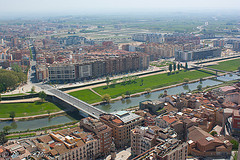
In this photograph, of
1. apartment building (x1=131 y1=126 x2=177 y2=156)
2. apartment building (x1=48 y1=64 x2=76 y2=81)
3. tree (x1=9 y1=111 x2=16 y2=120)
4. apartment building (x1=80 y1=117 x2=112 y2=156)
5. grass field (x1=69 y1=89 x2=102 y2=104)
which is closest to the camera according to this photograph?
apartment building (x1=131 y1=126 x2=177 y2=156)

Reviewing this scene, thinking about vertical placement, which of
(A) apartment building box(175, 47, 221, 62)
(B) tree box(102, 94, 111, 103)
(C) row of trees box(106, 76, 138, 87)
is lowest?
(B) tree box(102, 94, 111, 103)

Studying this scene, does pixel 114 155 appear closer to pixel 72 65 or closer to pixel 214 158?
pixel 214 158

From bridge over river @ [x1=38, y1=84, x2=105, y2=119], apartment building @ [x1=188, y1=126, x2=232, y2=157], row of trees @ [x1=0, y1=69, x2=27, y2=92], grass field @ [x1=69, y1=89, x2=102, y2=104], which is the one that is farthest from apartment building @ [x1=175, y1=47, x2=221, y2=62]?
apartment building @ [x1=188, y1=126, x2=232, y2=157]

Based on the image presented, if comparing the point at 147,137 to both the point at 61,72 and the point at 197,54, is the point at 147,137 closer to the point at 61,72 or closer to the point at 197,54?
the point at 61,72

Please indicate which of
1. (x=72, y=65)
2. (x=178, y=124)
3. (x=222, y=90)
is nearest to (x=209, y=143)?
(x=178, y=124)

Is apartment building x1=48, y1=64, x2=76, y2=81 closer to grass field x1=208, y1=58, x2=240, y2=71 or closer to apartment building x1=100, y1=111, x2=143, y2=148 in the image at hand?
apartment building x1=100, y1=111, x2=143, y2=148

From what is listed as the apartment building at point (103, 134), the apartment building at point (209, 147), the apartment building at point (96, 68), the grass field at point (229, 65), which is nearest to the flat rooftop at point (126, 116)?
the apartment building at point (103, 134)

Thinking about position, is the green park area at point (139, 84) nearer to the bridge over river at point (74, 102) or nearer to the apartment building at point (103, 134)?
the bridge over river at point (74, 102)
